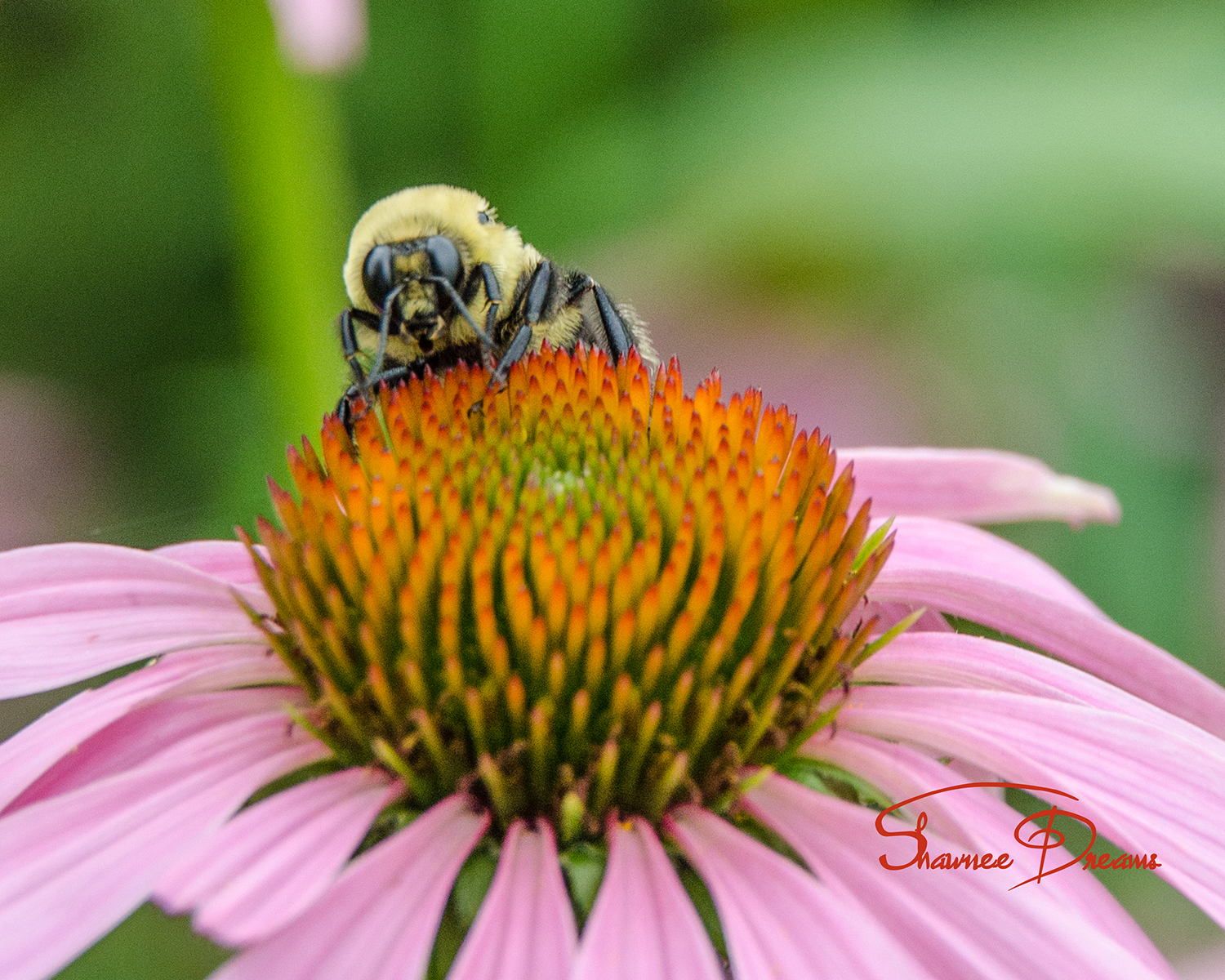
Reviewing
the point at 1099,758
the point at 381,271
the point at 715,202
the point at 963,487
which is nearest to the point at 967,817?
the point at 1099,758

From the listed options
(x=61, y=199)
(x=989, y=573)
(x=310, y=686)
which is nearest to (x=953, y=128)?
(x=989, y=573)

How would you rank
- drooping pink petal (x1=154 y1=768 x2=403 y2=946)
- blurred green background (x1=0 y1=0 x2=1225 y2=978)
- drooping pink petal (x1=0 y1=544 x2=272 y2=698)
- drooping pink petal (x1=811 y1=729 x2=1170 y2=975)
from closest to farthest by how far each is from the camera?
drooping pink petal (x1=154 y1=768 x2=403 y2=946) < drooping pink petal (x1=811 y1=729 x2=1170 y2=975) < drooping pink petal (x1=0 y1=544 x2=272 y2=698) < blurred green background (x1=0 y1=0 x2=1225 y2=978)

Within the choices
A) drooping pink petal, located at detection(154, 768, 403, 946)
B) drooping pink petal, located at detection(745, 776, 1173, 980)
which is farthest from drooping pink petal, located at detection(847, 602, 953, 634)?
drooping pink petal, located at detection(154, 768, 403, 946)

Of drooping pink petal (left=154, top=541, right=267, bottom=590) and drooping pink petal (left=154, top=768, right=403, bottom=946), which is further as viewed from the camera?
drooping pink petal (left=154, top=541, right=267, bottom=590)

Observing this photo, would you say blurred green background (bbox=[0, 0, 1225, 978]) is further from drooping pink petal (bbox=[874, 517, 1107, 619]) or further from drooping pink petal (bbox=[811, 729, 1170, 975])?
drooping pink petal (bbox=[811, 729, 1170, 975])

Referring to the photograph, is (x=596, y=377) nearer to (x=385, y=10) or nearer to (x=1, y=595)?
(x=1, y=595)

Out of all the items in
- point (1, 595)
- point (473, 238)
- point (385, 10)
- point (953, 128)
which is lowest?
point (1, 595)
